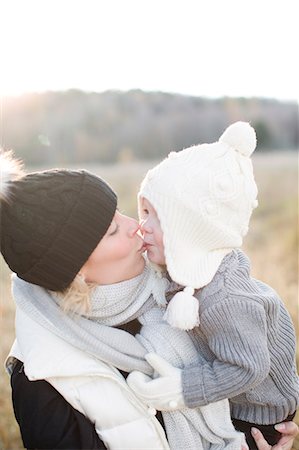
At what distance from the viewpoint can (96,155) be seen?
23750 mm

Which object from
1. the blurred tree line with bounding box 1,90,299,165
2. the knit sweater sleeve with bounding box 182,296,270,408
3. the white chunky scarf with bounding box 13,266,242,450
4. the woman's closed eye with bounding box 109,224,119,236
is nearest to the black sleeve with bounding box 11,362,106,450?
the white chunky scarf with bounding box 13,266,242,450

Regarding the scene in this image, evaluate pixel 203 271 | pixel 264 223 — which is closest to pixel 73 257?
pixel 203 271

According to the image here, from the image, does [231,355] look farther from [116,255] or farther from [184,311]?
[116,255]

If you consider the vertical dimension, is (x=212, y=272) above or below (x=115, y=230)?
below

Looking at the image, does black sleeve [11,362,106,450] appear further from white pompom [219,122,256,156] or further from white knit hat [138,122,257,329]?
white pompom [219,122,256,156]

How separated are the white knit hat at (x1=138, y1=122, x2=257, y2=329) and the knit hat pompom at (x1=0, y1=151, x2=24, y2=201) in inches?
14.5

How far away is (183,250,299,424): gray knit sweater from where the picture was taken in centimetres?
186

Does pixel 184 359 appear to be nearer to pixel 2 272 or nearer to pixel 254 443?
pixel 254 443

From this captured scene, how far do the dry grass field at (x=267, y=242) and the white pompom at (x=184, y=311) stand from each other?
153 centimetres

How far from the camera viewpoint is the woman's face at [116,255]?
1.95 m

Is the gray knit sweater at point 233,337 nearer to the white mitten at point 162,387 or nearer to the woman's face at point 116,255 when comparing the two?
the white mitten at point 162,387

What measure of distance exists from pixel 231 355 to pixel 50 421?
524 mm

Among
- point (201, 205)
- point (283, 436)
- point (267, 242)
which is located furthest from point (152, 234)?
point (267, 242)

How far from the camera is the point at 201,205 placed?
1.93 meters
